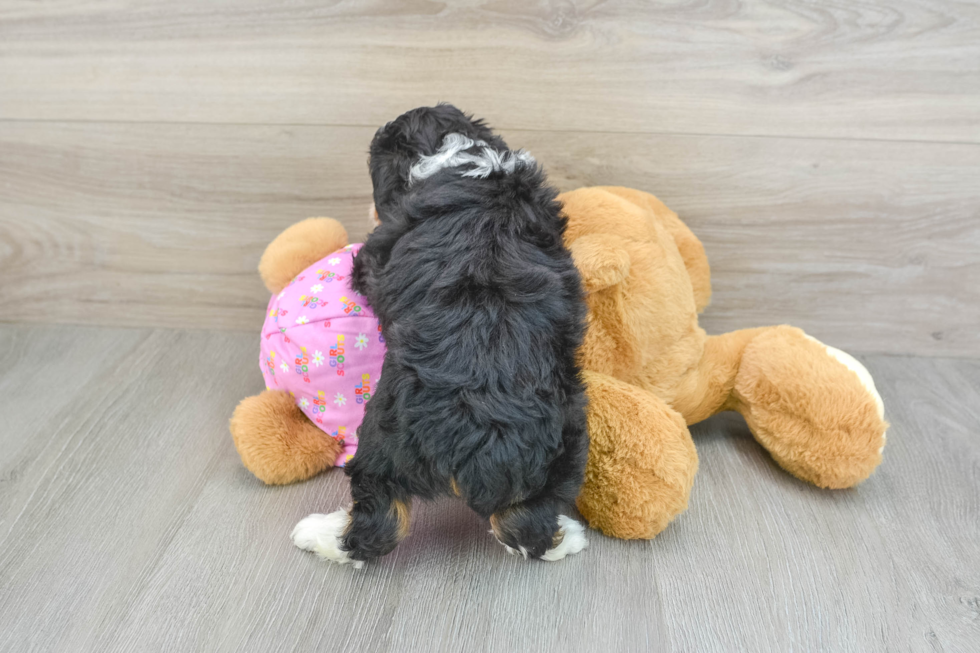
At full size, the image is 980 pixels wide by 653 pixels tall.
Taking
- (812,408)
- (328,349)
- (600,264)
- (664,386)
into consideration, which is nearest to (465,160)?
(600,264)

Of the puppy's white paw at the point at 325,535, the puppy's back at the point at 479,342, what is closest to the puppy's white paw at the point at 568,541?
the puppy's back at the point at 479,342

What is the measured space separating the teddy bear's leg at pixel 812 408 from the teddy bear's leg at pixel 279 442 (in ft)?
2.21

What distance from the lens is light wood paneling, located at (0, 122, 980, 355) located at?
1.27 meters

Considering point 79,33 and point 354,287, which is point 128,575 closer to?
point 354,287

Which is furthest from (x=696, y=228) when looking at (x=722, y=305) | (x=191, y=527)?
(x=191, y=527)

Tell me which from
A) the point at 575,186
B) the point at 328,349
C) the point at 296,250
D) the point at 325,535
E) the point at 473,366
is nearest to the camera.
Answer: the point at 473,366

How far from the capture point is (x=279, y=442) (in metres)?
1.03

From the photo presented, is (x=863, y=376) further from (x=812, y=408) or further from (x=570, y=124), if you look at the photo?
(x=570, y=124)

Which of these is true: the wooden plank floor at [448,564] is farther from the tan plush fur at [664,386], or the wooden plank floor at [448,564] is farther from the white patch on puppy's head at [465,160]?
the white patch on puppy's head at [465,160]

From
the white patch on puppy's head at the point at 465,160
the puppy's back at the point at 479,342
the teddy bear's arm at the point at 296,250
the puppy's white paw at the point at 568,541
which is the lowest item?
the puppy's white paw at the point at 568,541

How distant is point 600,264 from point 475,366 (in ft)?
0.81

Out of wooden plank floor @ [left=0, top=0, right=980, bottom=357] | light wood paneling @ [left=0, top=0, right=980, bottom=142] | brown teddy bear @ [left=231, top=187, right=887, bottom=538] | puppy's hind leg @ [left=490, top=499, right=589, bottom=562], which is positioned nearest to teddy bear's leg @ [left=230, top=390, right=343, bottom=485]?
brown teddy bear @ [left=231, top=187, right=887, bottom=538]

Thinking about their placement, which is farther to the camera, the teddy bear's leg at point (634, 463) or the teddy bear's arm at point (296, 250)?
the teddy bear's arm at point (296, 250)

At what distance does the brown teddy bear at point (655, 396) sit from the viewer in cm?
92
